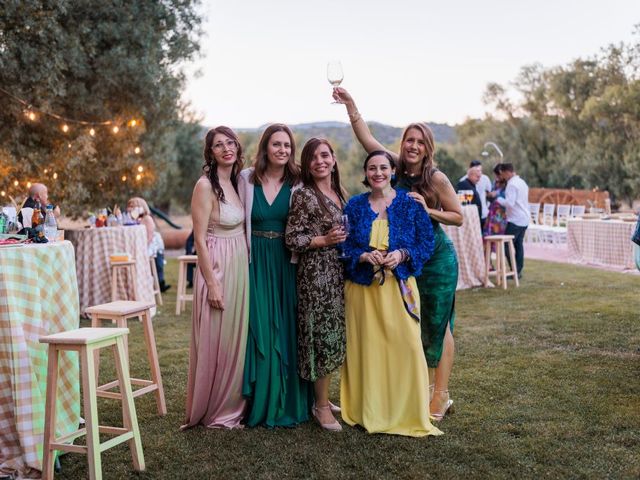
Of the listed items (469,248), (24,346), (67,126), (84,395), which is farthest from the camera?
(67,126)

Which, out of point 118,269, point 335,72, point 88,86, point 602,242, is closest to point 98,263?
point 118,269

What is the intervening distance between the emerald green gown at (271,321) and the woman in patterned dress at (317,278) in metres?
0.11

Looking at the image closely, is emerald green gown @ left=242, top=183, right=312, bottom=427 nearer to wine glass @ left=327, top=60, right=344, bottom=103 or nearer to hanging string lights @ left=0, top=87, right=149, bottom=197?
wine glass @ left=327, top=60, right=344, bottom=103

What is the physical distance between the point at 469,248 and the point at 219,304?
20.9 feet

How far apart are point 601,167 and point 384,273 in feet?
75.2

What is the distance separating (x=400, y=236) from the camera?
3.73 m

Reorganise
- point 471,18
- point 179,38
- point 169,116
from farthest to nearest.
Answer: point 471,18
point 169,116
point 179,38

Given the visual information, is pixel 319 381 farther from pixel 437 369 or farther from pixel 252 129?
pixel 252 129

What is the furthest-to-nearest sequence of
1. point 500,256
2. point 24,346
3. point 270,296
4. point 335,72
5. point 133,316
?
point 500,256 < point 133,316 < point 270,296 < point 335,72 < point 24,346

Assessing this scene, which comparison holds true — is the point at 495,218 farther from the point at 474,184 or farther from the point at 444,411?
the point at 444,411

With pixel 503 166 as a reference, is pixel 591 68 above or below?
above

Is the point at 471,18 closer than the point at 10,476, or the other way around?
the point at 10,476

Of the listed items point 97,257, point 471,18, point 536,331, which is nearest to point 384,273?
point 536,331

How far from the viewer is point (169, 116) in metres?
15.2
